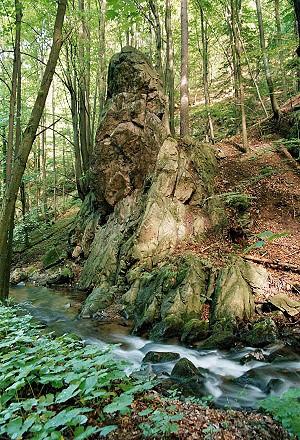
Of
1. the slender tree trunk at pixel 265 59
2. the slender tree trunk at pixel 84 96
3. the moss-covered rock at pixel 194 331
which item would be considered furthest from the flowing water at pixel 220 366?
the slender tree trunk at pixel 84 96

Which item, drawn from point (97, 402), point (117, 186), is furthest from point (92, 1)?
point (97, 402)

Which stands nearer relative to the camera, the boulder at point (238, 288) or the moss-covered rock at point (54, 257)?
the boulder at point (238, 288)

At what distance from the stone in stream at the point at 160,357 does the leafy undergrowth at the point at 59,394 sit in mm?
2529

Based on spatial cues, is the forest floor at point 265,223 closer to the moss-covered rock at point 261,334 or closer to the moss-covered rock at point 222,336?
the moss-covered rock at point 261,334

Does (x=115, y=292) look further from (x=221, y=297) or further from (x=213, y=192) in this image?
(x=213, y=192)

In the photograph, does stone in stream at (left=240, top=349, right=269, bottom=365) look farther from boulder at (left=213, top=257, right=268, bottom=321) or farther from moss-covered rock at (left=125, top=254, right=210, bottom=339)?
moss-covered rock at (left=125, top=254, right=210, bottom=339)

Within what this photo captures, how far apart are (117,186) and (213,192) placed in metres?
3.33

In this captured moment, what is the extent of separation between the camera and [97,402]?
312cm

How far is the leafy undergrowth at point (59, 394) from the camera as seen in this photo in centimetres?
256

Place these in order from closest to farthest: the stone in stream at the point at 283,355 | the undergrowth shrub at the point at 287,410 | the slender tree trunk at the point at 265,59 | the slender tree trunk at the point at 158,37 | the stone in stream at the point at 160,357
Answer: the undergrowth shrub at the point at 287,410 → the stone in stream at the point at 283,355 → the stone in stream at the point at 160,357 → the slender tree trunk at the point at 265,59 → the slender tree trunk at the point at 158,37

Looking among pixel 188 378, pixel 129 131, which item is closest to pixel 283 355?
pixel 188 378

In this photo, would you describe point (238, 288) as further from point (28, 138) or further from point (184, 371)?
point (28, 138)

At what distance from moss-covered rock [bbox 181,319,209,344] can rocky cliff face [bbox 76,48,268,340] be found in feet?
0.08

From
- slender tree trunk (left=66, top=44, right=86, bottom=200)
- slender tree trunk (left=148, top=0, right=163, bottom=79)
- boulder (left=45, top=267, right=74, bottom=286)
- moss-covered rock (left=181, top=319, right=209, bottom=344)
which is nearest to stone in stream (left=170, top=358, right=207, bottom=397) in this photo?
moss-covered rock (left=181, top=319, right=209, bottom=344)
